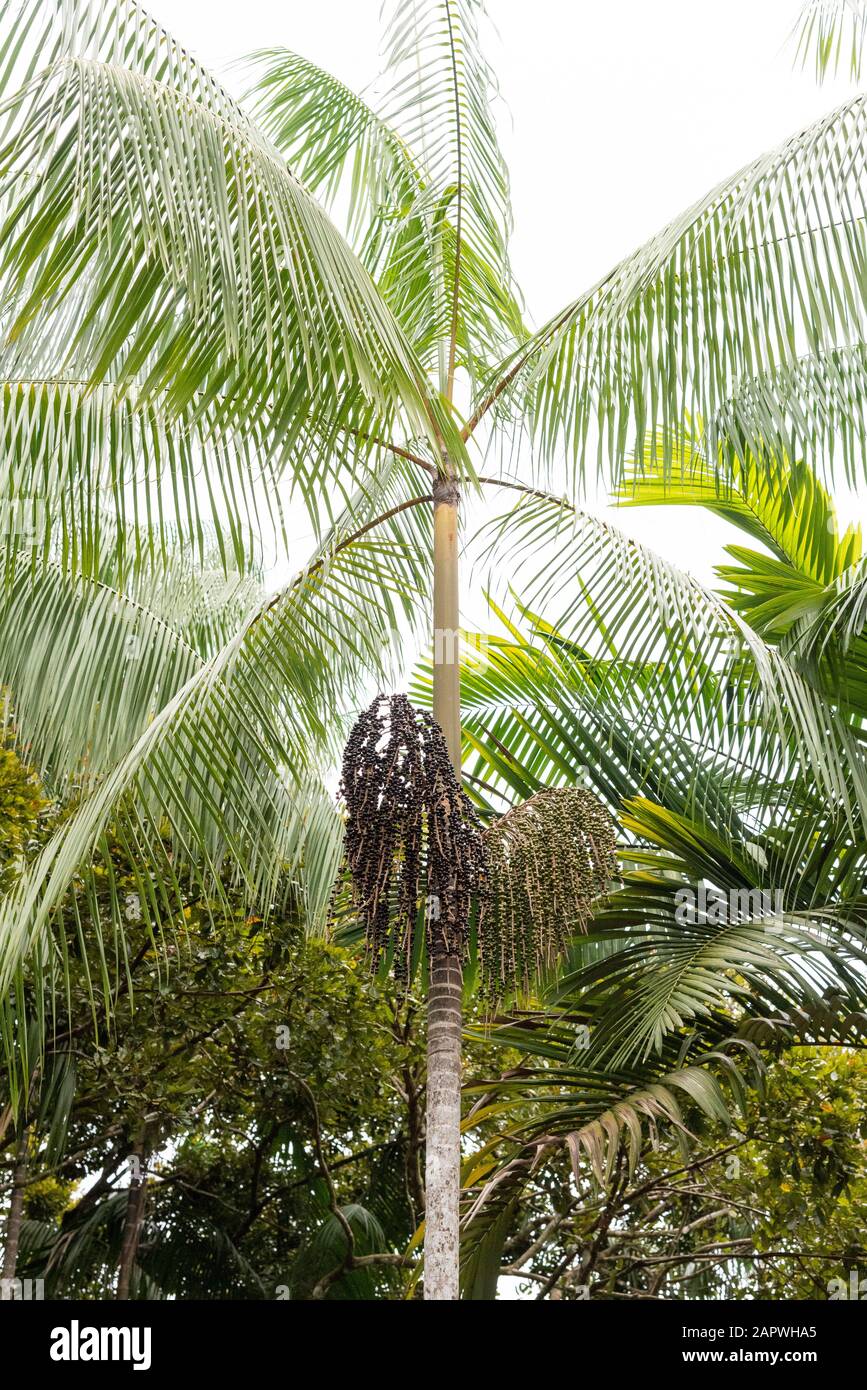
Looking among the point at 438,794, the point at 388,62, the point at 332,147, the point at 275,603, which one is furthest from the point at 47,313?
the point at 332,147

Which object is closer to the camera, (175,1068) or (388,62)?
(388,62)

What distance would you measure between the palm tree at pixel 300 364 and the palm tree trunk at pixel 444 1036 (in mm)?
10

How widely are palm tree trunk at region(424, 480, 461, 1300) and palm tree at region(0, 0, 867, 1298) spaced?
10mm

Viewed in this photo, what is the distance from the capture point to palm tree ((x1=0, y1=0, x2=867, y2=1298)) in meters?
3.77

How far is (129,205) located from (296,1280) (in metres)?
7.94

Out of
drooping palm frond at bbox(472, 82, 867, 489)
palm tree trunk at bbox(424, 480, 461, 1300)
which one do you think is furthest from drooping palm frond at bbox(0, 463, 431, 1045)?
drooping palm frond at bbox(472, 82, 867, 489)

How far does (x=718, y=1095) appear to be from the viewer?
534cm

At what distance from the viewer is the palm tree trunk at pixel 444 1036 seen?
4121mm

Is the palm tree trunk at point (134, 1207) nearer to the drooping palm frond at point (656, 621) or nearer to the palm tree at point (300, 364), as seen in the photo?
the palm tree at point (300, 364)

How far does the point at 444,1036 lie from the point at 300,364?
2.02 meters

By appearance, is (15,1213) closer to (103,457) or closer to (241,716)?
(241,716)

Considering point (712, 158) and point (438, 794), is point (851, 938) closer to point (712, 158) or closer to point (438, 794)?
point (438, 794)

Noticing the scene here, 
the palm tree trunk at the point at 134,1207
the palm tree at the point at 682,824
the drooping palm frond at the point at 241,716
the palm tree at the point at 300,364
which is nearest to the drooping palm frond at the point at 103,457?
the palm tree at the point at 300,364

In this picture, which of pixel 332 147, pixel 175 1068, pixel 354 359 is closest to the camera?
pixel 354 359
